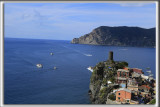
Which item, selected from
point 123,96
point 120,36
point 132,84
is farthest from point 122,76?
point 120,36

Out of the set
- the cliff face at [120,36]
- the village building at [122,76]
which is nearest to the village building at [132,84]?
the village building at [122,76]

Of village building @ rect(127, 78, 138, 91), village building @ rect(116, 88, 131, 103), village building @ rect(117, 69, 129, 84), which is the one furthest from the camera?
village building @ rect(117, 69, 129, 84)

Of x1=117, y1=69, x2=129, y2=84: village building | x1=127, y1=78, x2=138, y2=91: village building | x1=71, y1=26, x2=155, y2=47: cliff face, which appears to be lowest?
x1=127, y1=78, x2=138, y2=91: village building

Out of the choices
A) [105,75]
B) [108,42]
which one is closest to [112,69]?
[105,75]

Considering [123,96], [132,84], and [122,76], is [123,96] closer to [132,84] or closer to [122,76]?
[132,84]

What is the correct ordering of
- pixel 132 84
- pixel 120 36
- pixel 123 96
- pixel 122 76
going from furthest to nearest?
pixel 120 36
pixel 122 76
pixel 132 84
pixel 123 96

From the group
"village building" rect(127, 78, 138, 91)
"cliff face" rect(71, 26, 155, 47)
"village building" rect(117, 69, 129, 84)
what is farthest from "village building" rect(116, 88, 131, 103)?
"cliff face" rect(71, 26, 155, 47)

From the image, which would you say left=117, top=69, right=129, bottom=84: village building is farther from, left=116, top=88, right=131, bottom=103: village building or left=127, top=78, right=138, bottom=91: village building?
left=116, top=88, right=131, bottom=103: village building

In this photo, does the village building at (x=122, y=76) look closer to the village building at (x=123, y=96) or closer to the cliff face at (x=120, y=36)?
the village building at (x=123, y=96)

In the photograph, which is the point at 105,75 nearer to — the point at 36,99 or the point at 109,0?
the point at 36,99

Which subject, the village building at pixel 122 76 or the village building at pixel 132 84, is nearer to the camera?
the village building at pixel 132 84

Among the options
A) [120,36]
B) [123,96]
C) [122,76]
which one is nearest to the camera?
[123,96]

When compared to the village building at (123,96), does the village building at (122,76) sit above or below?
above

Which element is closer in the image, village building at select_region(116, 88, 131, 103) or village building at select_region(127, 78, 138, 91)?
village building at select_region(116, 88, 131, 103)
